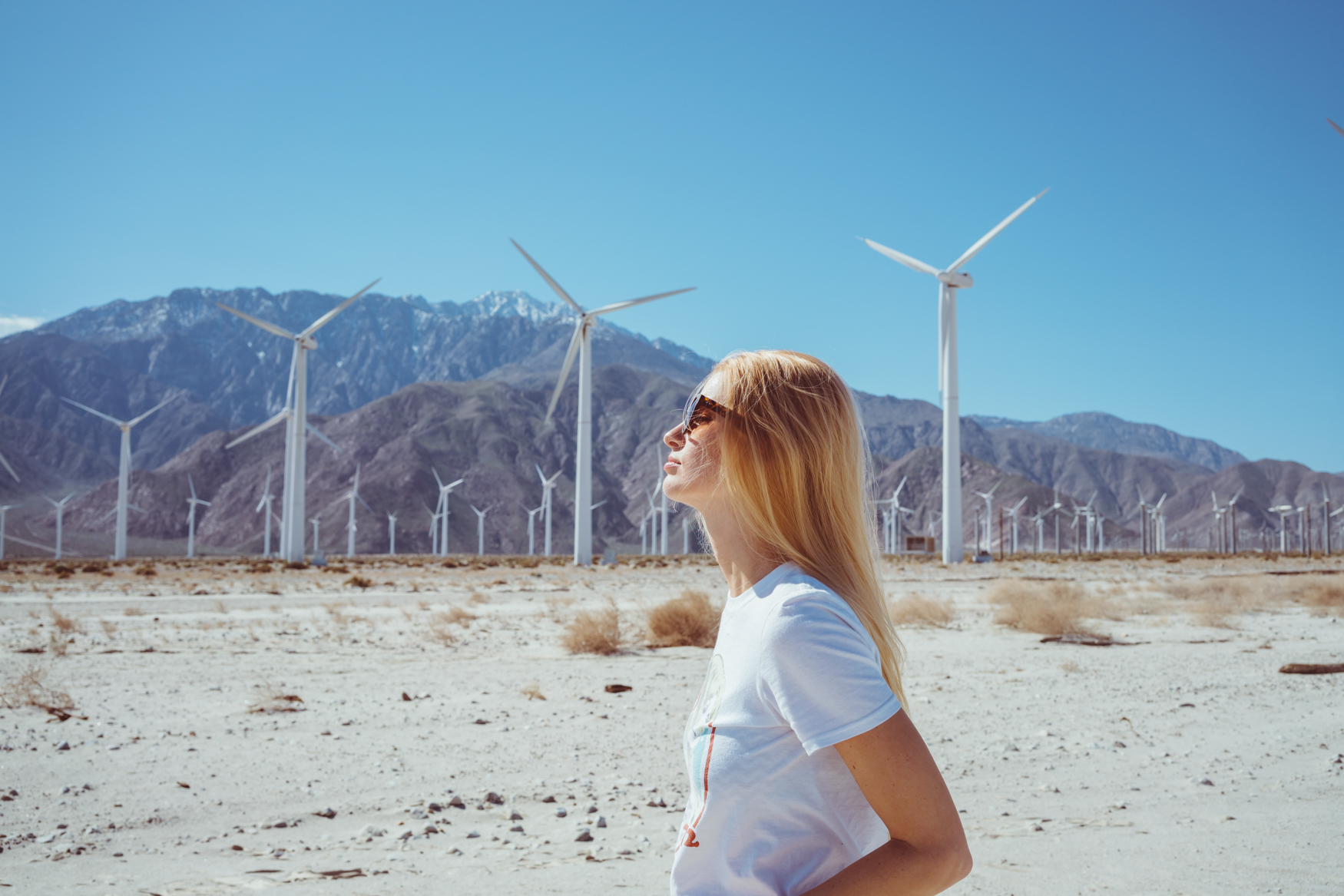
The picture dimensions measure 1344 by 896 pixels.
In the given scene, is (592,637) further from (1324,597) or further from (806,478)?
(1324,597)

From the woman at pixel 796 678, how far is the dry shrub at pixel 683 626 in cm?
1551

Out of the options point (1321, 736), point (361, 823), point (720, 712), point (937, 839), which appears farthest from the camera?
point (1321, 736)

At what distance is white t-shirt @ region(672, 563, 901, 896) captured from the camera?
170cm

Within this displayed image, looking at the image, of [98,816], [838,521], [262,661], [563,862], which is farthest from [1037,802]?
[262,661]

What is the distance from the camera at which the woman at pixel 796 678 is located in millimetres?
1708

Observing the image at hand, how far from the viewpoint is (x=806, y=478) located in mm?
2020

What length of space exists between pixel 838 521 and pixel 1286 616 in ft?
87.0

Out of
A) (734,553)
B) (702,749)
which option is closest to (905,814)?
(702,749)

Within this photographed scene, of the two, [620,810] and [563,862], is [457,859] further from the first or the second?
[620,810]

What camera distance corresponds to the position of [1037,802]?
728 cm

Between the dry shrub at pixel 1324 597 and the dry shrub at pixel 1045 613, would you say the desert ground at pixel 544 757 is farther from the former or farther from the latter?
the dry shrub at pixel 1324 597

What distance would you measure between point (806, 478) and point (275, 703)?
11091 millimetres

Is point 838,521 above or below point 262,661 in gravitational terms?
above

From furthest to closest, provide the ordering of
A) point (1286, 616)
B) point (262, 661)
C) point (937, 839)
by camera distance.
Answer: point (1286, 616) → point (262, 661) → point (937, 839)
